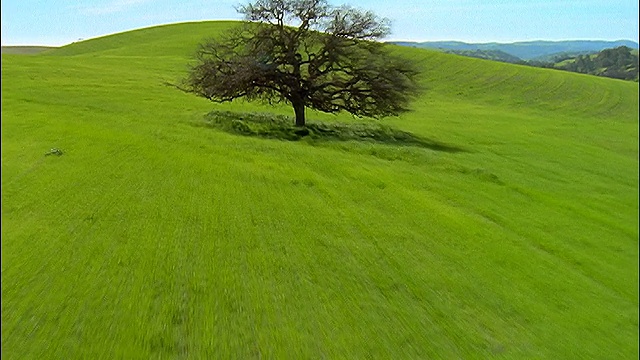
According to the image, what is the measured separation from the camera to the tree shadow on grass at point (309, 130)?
1669 centimetres

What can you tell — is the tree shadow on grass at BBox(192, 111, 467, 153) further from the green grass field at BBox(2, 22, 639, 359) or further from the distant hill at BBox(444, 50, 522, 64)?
the distant hill at BBox(444, 50, 522, 64)

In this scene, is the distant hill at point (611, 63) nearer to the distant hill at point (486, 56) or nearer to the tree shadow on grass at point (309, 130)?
the distant hill at point (486, 56)

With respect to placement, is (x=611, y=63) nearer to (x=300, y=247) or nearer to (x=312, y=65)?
(x=312, y=65)

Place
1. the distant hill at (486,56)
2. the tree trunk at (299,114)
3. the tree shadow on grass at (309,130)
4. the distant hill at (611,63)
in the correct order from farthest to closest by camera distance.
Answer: the distant hill at (486,56), the distant hill at (611,63), the tree trunk at (299,114), the tree shadow on grass at (309,130)

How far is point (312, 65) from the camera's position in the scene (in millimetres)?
18359

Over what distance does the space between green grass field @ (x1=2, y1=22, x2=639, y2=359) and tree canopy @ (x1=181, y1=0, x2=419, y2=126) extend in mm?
2558

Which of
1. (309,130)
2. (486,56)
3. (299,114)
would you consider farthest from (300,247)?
(486,56)

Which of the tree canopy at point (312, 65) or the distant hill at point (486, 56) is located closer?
the tree canopy at point (312, 65)

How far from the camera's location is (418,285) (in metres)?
6.56

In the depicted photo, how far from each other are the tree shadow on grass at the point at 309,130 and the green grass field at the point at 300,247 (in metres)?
0.91

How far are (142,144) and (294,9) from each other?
7.85 m

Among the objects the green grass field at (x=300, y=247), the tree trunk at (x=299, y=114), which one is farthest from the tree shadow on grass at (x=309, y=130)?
the green grass field at (x=300, y=247)

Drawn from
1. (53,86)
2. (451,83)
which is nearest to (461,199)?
(53,86)

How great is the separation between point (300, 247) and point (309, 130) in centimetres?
1085
